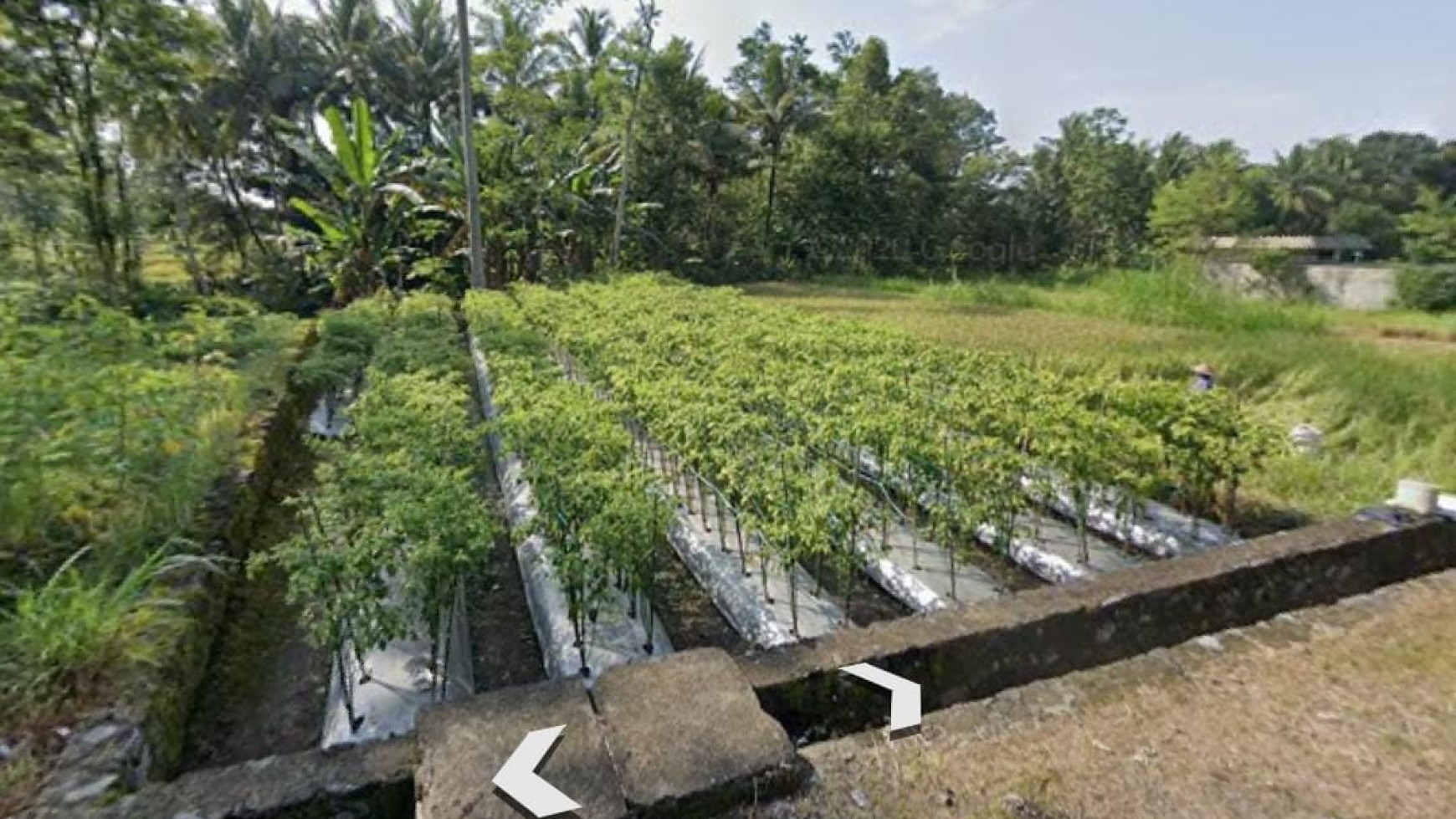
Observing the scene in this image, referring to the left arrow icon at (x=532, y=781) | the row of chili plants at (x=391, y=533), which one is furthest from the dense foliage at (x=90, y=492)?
the left arrow icon at (x=532, y=781)

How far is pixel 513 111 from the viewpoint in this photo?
20141mm

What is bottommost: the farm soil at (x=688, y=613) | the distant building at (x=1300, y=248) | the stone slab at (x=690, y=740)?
the farm soil at (x=688, y=613)

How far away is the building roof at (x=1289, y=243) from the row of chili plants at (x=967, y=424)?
25868mm

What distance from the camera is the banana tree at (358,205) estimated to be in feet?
42.0

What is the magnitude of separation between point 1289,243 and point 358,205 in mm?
37835

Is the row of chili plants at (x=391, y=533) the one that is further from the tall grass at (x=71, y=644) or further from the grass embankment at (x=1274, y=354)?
the grass embankment at (x=1274, y=354)

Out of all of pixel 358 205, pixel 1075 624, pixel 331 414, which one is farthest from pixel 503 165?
pixel 1075 624

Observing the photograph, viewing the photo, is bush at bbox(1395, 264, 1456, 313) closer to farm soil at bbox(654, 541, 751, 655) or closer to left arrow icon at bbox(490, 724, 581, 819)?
farm soil at bbox(654, 541, 751, 655)

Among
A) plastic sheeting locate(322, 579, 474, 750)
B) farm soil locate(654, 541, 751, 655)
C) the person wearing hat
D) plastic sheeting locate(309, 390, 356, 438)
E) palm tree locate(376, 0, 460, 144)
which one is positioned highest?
palm tree locate(376, 0, 460, 144)

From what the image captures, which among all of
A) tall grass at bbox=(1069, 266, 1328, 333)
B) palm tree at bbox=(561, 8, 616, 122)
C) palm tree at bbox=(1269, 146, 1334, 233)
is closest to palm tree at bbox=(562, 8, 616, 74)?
palm tree at bbox=(561, 8, 616, 122)

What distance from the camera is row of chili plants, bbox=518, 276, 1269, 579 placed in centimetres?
401

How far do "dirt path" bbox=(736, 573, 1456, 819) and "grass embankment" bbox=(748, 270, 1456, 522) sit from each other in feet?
7.39

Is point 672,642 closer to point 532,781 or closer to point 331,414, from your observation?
point 532,781

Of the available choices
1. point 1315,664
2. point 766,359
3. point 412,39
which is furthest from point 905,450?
point 412,39
